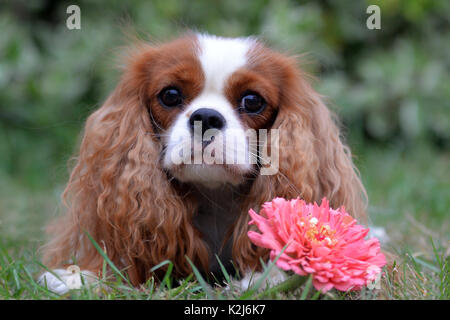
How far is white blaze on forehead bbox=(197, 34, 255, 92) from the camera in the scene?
2227mm

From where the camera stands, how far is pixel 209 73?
2.22 metres

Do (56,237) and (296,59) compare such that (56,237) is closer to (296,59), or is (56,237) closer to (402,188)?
(296,59)

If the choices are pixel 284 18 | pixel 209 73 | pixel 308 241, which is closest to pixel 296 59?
pixel 209 73

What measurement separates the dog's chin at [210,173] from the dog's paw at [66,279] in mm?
505

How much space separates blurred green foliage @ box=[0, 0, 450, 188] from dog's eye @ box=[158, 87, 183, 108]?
2.69 meters

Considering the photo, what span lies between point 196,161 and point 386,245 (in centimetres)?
127

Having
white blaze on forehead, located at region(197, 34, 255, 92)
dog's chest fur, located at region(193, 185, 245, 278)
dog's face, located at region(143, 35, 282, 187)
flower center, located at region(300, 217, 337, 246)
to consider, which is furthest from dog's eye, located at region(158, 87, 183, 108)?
flower center, located at region(300, 217, 337, 246)

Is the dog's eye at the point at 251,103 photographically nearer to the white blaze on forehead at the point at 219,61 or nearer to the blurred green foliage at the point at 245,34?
the white blaze on forehead at the point at 219,61

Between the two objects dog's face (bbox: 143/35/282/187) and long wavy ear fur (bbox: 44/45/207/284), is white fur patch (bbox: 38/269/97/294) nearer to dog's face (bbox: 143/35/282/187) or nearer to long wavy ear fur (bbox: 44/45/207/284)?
long wavy ear fur (bbox: 44/45/207/284)

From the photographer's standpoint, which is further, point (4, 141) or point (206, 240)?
point (4, 141)

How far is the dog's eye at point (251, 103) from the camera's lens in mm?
2285

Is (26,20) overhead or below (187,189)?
overhead
